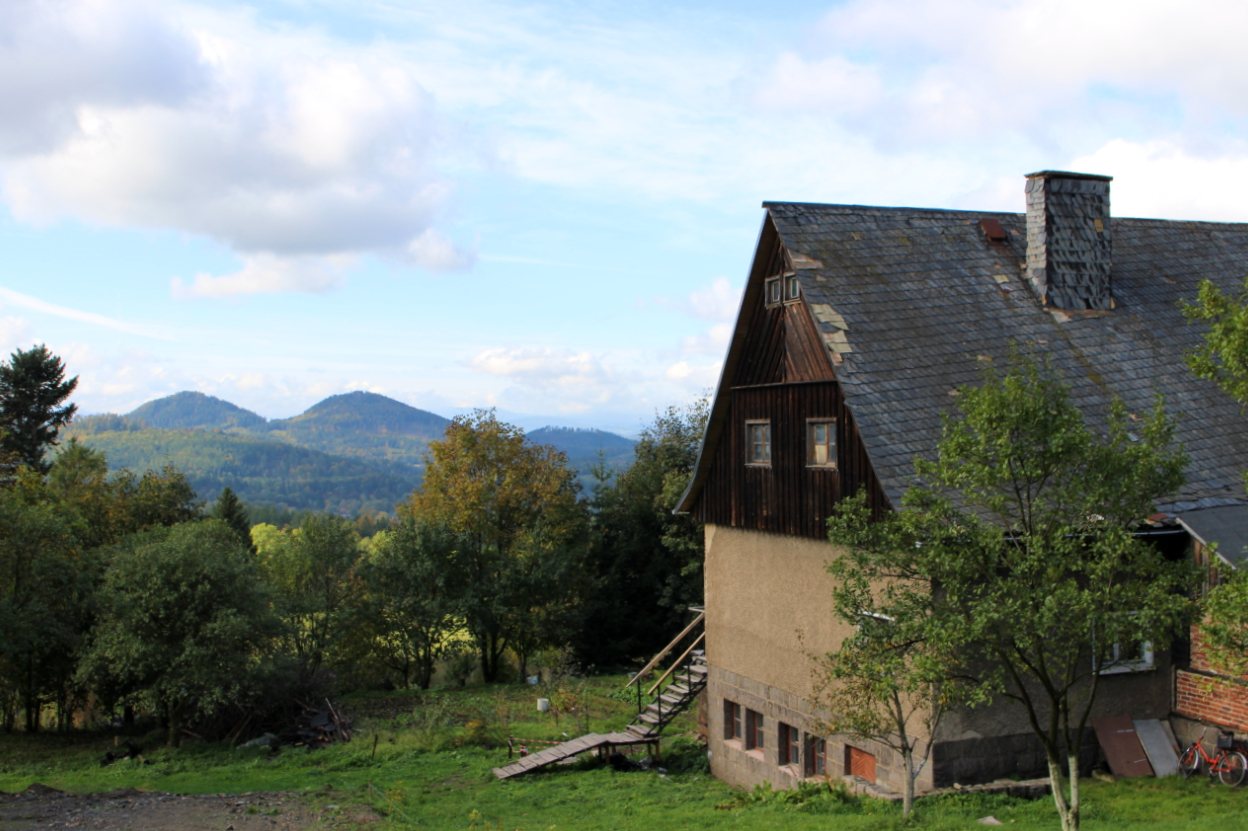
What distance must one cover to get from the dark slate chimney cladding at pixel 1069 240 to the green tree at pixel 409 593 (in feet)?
83.9

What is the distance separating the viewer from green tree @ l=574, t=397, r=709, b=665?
A: 39.0 m

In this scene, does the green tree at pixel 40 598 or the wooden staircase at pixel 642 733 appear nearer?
the wooden staircase at pixel 642 733

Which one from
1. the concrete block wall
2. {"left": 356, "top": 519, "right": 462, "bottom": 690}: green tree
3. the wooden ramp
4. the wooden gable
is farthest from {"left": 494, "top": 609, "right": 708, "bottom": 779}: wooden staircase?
{"left": 356, "top": 519, "right": 462, "bottom": 690}: green tree

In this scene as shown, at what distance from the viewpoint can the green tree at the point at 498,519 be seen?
37.0 meters

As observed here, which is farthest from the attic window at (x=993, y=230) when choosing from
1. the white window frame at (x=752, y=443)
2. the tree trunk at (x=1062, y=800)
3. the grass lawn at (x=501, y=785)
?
the tree trunk at (x=1062, y=800)

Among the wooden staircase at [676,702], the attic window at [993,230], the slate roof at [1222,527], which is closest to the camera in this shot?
the slate roof at [1222,527]

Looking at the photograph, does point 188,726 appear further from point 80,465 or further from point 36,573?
point 80,465

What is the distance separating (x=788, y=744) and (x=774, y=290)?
8.58 metres

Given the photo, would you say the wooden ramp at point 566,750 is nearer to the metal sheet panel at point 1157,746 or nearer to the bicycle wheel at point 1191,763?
the metal sheet panel at point 1157,746

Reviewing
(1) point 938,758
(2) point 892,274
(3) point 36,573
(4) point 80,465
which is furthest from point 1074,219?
(4) point 80,465

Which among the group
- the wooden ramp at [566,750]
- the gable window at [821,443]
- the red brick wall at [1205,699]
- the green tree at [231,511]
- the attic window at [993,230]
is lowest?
the wooden ramp at [566,750]

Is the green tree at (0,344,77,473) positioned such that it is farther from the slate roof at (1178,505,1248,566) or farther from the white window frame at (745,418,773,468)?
the slate roof at (1178,505,1248,566)

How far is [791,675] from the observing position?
16750mm

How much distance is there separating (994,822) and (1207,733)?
4672 mm
